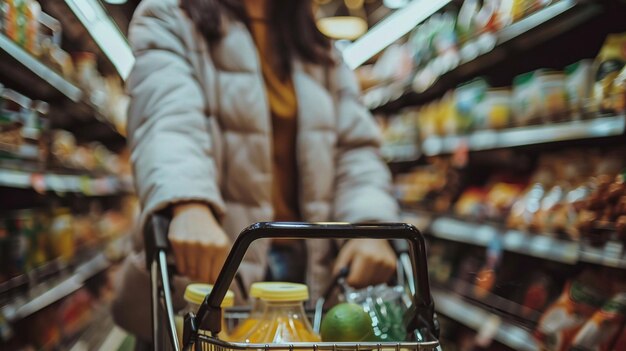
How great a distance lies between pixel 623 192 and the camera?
5.95ft

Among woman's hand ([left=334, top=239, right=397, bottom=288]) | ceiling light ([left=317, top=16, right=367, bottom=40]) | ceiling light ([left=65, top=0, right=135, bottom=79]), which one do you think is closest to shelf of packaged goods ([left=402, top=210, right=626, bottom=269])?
woman's hand ([left=334, top=239, right=397, bottom=288])

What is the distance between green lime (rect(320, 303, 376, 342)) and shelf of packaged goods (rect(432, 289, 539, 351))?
55.6 inches

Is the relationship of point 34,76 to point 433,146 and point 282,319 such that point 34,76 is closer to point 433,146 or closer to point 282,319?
point 282,319

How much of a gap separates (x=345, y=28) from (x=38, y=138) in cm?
319

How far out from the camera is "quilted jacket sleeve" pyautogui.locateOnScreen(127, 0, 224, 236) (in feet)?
3.72

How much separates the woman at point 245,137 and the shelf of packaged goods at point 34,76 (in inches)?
31.9

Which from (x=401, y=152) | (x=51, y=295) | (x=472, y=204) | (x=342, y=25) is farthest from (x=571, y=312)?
(x=342, y=25)

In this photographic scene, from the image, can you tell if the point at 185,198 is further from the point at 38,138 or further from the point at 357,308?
the point at 38,138

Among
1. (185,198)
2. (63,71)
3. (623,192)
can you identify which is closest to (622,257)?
(623,192)

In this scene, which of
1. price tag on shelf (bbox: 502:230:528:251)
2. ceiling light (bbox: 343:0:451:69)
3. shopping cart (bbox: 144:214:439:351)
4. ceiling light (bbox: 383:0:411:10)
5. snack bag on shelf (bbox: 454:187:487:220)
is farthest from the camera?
ceiling light (bbox: 383:0:411:10)

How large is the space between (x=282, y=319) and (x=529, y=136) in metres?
1.84

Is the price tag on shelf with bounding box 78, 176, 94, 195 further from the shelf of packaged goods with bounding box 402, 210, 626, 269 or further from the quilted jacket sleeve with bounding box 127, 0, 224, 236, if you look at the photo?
the quilted jacket sleeve with bounding box 127, 0, 224, 236

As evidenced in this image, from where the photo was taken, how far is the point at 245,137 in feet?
4.50

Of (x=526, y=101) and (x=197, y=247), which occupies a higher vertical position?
(x=526, y=101)
